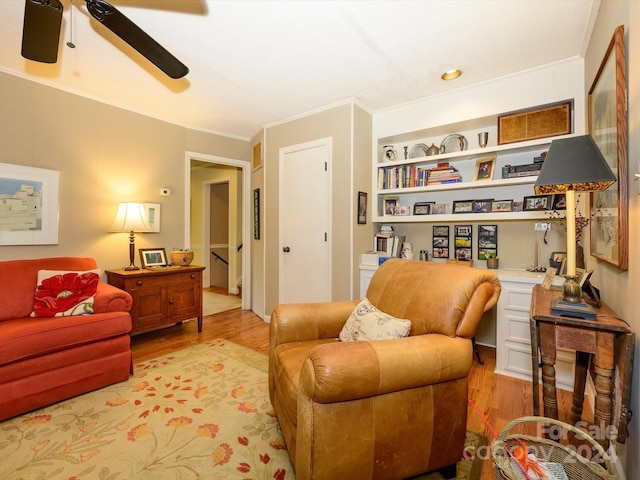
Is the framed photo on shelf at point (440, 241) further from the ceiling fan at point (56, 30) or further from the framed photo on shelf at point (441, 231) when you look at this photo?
the ceiling fan at point (56, 30)

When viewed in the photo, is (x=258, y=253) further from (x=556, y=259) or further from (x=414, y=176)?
(x=556, y=259)

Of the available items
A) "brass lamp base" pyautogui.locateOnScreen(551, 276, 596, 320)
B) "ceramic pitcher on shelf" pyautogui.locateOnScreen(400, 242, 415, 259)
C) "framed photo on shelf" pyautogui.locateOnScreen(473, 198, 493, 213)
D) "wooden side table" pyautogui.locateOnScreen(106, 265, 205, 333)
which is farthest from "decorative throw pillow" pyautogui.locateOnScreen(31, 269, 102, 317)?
"framed photo on shelf" pyautogui.locateOnScreen(473, 198, 493, 213)

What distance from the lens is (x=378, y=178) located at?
3277 mm

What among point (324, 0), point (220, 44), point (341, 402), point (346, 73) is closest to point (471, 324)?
point (341, 402)

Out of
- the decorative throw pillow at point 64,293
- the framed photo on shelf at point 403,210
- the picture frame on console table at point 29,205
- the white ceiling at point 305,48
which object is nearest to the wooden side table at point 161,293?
the decorative throw pillow at point 64,293

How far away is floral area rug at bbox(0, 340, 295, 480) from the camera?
1.44m

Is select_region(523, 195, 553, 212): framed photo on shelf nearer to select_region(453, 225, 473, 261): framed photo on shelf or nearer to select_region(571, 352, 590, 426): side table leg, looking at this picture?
select_region(453, 225, 473, 261): framed photo on shelf

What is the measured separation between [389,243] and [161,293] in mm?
2400

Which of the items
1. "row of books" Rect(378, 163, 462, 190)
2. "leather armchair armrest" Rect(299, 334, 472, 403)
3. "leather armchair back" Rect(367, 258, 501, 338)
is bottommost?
"leather armchair armrest" Rect(299, 334, 472, 403)

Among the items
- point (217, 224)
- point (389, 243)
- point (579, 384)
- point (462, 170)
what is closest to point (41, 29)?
point (389, 243)

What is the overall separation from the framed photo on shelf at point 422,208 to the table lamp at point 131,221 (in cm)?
279

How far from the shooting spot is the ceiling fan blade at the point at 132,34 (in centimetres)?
135

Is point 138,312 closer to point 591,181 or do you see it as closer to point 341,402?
point 341,402

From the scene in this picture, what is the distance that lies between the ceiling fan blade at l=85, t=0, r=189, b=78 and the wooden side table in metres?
1.94
